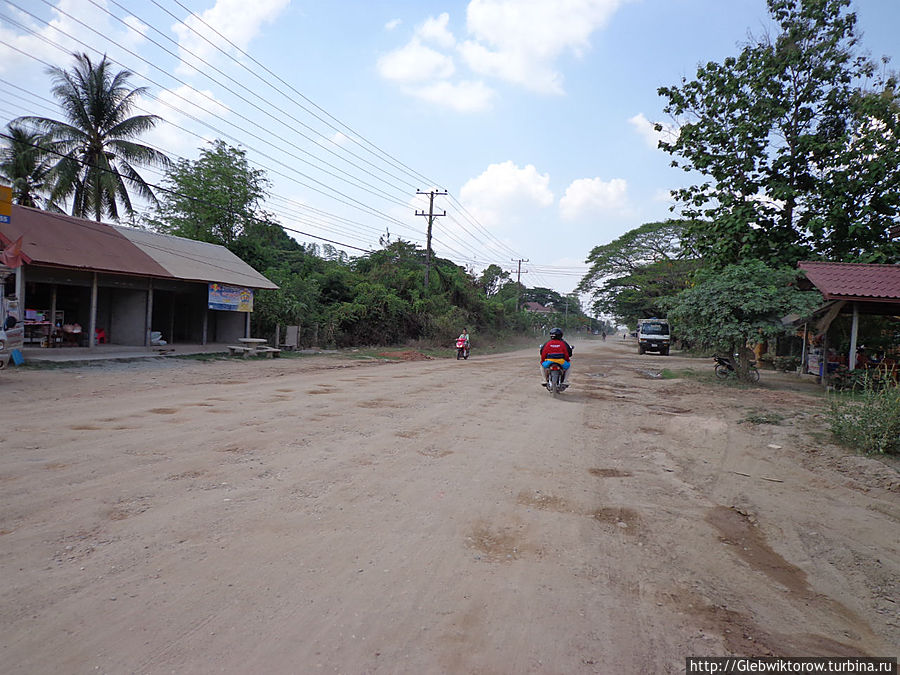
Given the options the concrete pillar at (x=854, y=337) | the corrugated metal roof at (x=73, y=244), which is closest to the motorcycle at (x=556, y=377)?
the concrete pillar at (x=854, y=337)

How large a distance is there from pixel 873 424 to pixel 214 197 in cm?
2962

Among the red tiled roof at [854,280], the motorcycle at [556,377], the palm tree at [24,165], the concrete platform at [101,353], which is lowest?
the concrete platform at [101,353]

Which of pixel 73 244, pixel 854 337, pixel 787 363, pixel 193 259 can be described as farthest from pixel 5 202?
pixel 787 363

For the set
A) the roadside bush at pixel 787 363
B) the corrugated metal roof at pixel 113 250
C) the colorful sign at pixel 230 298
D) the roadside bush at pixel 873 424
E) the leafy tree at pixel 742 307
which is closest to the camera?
the roadside bush at pixel 873 424

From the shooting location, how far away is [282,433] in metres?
6.82

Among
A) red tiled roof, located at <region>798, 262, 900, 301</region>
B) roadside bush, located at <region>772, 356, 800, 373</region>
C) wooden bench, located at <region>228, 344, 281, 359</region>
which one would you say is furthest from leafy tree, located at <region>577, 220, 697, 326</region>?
wooden bench, located at <region>228, 344, 281, 359</region>

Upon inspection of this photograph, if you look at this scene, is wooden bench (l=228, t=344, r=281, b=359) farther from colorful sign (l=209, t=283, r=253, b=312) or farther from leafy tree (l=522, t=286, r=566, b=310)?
leafy tree (l=522, t=286, r=566, b=310)

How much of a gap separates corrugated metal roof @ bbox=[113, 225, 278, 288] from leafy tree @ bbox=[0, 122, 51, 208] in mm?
8326

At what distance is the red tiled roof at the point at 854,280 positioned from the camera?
13219 millimetres

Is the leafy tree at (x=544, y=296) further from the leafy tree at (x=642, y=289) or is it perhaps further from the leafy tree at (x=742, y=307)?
the leafy tree at (x=742, y=307)

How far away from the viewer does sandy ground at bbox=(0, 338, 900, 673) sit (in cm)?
263

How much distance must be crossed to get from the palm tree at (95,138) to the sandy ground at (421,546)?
857 inches

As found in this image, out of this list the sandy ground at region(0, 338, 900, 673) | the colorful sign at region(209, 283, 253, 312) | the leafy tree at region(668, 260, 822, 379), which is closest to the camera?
the sandy ground at region(0, 338, 900, 673)

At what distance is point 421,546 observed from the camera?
3729 mm
